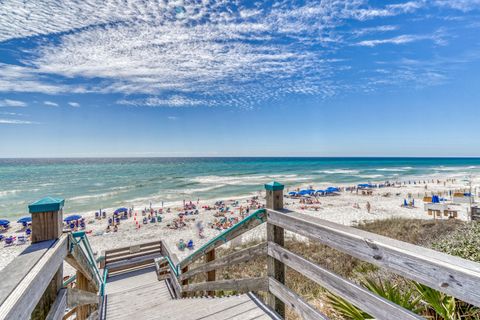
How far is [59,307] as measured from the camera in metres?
1.71

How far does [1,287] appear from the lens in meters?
1.13

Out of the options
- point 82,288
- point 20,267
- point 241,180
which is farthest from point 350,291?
point 241,180

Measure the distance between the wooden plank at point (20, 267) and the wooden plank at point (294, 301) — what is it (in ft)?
6.36

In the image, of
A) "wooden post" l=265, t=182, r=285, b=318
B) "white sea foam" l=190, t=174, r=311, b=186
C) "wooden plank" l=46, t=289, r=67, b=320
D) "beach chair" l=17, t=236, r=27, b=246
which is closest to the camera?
"wooden plank" l=46, t=289, r=67, b=320

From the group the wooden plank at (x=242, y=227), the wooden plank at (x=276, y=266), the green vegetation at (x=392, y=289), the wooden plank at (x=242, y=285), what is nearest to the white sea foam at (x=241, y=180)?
the green vegetation at (x=392, y=289)

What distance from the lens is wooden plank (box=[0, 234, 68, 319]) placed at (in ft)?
3.42

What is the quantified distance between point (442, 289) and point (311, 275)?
973 millimetres

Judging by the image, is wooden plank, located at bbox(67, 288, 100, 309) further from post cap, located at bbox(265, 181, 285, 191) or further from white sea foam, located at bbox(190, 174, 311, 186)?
white sea foam, located at bbox(190, 174, 311, 186)

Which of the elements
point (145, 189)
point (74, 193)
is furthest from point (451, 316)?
point (74, 193)

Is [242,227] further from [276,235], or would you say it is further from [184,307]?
[184,307]

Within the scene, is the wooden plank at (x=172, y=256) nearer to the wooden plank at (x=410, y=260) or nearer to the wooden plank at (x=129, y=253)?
the wooden plank at (x=129, y=253)

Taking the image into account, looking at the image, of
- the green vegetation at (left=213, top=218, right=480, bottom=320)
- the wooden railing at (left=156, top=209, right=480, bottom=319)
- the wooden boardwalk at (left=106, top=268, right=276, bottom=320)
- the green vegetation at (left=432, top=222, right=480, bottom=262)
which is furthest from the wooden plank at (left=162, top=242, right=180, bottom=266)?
the green vegetation at (left=432, top=222, right=480, bottom=262)

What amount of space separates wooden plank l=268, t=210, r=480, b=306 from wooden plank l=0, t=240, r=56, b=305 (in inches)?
72.2

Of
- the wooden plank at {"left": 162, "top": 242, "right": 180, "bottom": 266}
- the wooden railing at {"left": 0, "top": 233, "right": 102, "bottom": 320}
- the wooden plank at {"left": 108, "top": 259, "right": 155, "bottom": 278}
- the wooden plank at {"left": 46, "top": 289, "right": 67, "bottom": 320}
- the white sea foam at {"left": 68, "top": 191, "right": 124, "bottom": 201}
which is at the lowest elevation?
the white sea foam at {"left": 68, "top": 191, "right": 124, "bottom": 201}
